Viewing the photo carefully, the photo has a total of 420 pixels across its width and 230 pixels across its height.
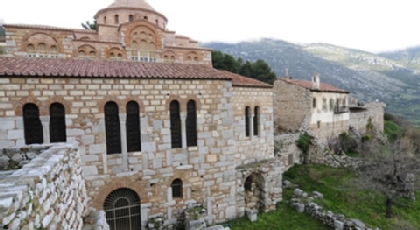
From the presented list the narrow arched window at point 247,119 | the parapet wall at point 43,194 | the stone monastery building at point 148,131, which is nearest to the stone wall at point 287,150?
the stone monastery building at point 148,131

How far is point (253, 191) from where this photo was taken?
1243 centimetres

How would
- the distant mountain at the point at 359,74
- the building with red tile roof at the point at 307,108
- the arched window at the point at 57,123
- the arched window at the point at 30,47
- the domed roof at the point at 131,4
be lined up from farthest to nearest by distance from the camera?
1. the distant mountain at the point at 359,74
2. the building with red tile roof at the point at 307,108
3. the domed roof at the point at 131,4
4. the arched window at the point at 30,47
5. the arched window at the point at 57,123

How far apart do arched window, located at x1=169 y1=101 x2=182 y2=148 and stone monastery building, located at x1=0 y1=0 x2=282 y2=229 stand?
0.04m

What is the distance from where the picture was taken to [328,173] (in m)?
17.4

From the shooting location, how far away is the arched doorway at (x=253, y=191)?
12.3 meters

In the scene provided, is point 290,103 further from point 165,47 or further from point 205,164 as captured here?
point 205,164

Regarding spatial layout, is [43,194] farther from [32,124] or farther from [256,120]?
[256,120]

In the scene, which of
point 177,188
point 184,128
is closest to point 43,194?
point 184,128

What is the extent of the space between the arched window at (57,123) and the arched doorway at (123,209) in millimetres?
2860

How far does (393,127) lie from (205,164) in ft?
134

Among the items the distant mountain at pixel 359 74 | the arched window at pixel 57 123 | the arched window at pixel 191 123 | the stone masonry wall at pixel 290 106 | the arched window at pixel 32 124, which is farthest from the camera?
the distant mountain at pixel 359 74

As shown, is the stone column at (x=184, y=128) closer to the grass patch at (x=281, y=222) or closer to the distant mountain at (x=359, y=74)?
the grass patch at (x=281, y=222)

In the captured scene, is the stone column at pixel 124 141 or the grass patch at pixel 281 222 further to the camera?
the grass patch at pixel 281 222

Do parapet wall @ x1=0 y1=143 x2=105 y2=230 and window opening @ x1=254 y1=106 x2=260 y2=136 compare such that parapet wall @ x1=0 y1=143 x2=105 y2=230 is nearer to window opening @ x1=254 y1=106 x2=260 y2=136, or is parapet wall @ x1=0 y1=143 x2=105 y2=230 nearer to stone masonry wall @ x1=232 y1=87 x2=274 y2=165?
stone masonry wall @ x1=232 y1=87 x2=274 y2=165
